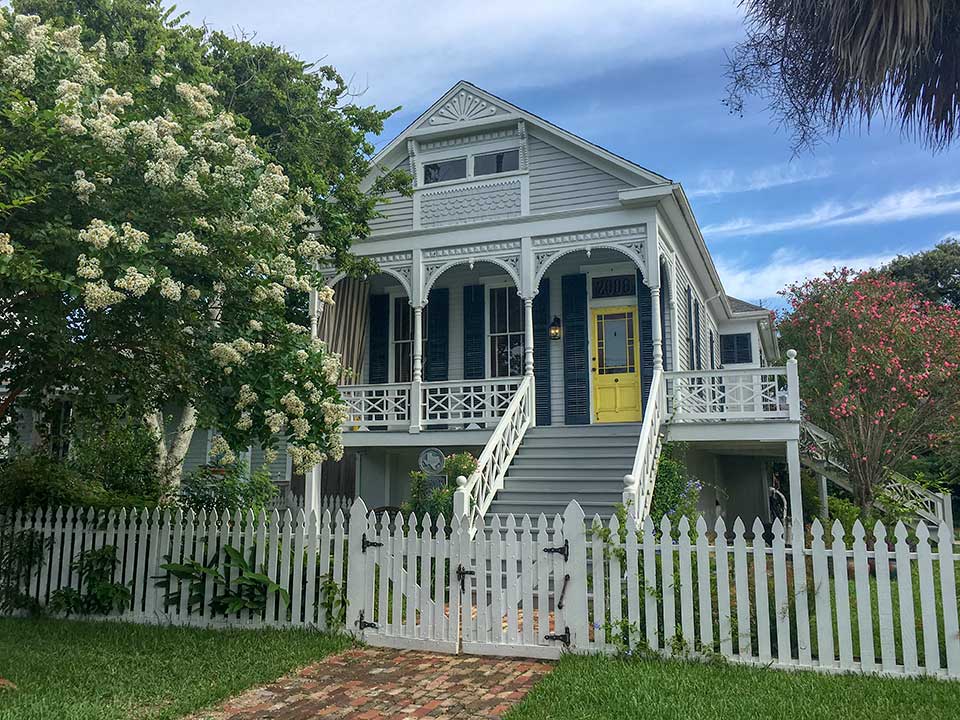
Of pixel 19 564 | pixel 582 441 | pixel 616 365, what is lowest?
pixel 19 564

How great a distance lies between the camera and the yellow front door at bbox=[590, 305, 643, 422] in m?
14.2

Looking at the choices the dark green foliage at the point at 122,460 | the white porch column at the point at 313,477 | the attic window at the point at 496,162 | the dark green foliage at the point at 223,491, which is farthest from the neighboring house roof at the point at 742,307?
the dark green foliage at the point at 122,460

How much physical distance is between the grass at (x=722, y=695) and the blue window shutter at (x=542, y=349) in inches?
351

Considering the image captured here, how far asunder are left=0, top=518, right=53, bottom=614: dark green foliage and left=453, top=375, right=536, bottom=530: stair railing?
4710mm

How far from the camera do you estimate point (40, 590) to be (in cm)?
859

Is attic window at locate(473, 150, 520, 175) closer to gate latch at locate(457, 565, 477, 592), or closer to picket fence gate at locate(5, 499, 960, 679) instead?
picket fence gate at locate(5, 499, 960, 679)

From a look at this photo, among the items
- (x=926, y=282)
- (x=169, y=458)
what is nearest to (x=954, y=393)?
(x=169, y=458)

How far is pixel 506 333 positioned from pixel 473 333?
692mm

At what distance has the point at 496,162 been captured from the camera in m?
14.7

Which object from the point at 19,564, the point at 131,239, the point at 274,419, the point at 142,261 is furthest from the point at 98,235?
the point at 19,564

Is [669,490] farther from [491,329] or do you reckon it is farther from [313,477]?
[313,477]

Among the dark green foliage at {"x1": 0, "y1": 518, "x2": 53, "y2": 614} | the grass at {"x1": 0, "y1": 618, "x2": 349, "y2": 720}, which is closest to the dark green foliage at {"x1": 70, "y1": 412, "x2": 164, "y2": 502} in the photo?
the dark green foliage at {"x1": 0, "y1": 518, "x2": 53, "y2": 614}

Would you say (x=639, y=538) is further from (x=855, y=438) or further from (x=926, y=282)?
(x=926, y=282)

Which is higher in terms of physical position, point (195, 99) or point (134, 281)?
point (195, 99)
